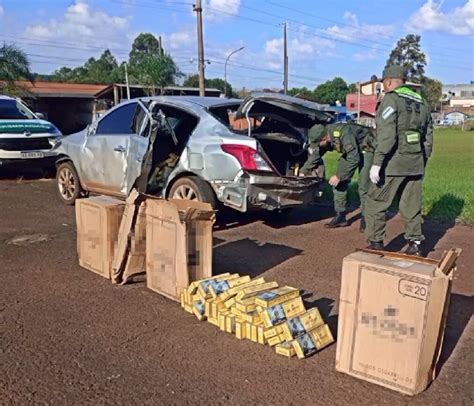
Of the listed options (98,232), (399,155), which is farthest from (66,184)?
(399,155)

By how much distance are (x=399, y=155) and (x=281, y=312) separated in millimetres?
2487

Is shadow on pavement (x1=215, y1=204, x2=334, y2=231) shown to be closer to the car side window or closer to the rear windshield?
the rear windshield

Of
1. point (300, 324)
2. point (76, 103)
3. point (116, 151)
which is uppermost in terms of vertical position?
point (76, 103)

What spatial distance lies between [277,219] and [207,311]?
13.3ft

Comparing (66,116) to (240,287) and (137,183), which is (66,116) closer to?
(137,183)

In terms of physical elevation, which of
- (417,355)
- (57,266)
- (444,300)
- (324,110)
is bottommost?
(57,266)

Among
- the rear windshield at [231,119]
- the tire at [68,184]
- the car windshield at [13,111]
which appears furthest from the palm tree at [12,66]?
the rear windshield at [231,119]

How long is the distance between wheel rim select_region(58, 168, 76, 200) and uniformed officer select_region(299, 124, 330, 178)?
3928 millimetres

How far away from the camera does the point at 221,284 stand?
4266mm

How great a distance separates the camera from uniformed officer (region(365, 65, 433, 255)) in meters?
5.28

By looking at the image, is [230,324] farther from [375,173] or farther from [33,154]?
[33,154]

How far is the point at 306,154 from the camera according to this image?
7.63m

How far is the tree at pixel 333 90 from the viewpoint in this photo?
10116 cm

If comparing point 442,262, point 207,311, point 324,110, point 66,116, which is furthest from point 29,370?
point 66,116
